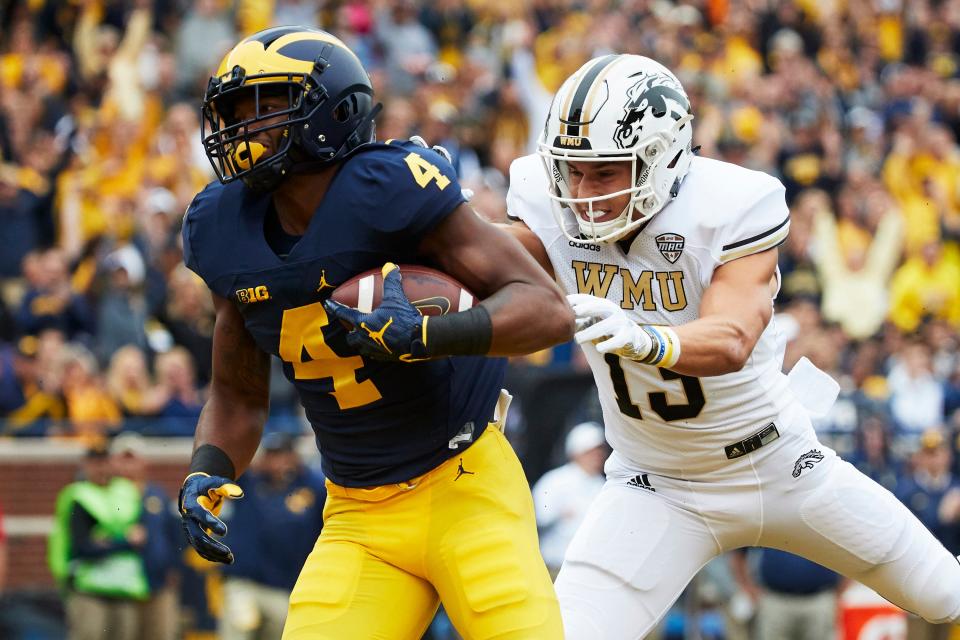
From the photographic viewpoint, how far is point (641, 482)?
4.54m

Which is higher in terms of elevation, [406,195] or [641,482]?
[406,195]

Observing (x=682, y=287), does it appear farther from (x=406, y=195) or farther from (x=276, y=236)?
(x=276, y=236)

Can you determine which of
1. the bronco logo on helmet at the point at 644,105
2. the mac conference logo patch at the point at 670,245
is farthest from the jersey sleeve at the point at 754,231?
the bronco logo on helmet at the point at 644,105

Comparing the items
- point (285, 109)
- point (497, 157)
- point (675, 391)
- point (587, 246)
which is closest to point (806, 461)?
point (675, 391)

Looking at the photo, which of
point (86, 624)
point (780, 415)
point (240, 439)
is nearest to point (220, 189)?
point (240, 439)

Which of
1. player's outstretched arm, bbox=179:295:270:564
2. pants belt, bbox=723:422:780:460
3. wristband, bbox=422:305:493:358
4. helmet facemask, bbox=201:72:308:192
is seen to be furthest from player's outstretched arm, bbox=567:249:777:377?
player's outstretched arm, bbox=179:295:270:564

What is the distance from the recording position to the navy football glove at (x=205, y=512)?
12.6 feet

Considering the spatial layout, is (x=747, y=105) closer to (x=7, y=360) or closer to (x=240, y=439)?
(x=7, y=360)

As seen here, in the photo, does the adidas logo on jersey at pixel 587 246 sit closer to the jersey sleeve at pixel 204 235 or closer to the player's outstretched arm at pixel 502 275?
the player's outstretched arm at pixel 502 275

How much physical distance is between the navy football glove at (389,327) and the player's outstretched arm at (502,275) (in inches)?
8.9

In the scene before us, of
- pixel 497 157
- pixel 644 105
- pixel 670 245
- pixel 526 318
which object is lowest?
pixel 497 157

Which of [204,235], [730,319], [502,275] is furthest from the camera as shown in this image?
[730,319]

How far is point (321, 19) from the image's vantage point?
11.8m

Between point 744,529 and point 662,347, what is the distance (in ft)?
2.99
